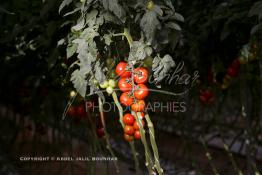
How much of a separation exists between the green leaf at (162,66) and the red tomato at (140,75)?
26mm

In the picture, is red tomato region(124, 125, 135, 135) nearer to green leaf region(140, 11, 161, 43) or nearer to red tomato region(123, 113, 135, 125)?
red tomato region(123, 113, 135, 125)

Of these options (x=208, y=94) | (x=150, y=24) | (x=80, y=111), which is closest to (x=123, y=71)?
(x=150, y=24)

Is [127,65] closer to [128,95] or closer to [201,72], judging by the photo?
[128,95]

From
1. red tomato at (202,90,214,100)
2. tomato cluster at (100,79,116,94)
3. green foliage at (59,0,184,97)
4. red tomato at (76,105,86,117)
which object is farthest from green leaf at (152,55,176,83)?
→ red tomato at (202,90,214,100)

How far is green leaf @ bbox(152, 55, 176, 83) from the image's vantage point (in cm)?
100

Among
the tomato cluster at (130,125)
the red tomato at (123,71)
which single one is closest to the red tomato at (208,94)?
the tomato cluster at (130,125)

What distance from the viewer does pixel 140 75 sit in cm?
100

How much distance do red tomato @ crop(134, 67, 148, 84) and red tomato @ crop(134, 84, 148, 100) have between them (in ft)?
0.04

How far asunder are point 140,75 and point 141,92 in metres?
0.04

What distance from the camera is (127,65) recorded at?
3.36ft

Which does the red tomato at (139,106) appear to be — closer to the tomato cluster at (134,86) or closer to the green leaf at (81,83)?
the tomato cluster at (134,86)

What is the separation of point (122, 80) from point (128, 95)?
0.12 feet

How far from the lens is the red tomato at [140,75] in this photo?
3.26 feet

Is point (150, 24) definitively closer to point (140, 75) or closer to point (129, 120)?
point (140, 75)
